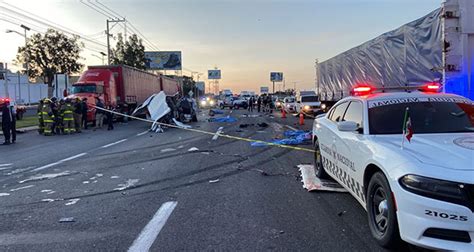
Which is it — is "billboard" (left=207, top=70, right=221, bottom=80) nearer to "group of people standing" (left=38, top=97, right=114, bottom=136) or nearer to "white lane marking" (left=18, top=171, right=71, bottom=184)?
"group of people standing" (left=38, top=97, right=114, bottom=136)

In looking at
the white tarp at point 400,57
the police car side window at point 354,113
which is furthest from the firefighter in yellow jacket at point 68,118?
the police car side window at point 354,113

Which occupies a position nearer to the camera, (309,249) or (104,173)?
(309,249)

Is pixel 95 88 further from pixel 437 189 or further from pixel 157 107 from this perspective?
pixel 437 189

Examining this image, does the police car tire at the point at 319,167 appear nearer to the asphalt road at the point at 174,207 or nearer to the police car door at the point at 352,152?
the asphalt road at the point at 174,207

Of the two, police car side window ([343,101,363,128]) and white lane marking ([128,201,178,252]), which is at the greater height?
police car side window ([343,101,363,128])

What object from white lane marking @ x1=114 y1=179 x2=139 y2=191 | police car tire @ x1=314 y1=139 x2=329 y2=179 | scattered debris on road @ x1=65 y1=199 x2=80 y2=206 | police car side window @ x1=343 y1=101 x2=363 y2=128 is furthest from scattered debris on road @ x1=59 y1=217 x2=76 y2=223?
police car tire @ x1=314 y1=139 x2=329 y2=179

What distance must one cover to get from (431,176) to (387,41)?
999 cm

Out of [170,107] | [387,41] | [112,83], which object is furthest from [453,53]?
[112,83]

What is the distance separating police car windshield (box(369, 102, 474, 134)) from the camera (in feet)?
17.5

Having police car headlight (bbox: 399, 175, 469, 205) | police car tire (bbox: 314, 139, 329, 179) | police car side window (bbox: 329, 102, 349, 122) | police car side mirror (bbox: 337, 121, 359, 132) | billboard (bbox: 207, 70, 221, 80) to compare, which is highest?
billboard (bbox: 207, 70, 221, 80)

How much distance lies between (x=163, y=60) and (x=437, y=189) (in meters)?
69.6

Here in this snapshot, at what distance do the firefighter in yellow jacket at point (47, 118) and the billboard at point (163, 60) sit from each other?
1979 inches

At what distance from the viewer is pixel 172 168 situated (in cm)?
960

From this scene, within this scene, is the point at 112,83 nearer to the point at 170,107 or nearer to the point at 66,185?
the point at 170,107
